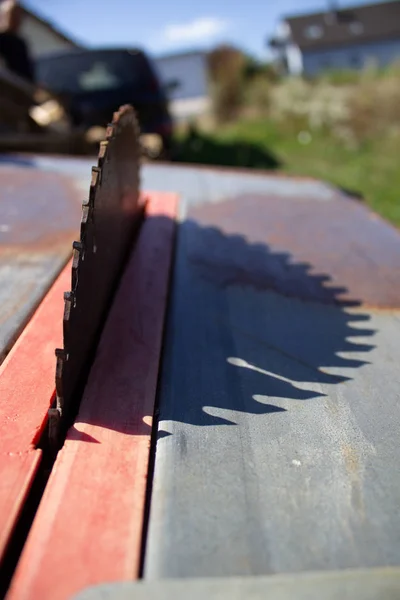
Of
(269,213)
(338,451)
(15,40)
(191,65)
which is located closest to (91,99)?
(15,40)

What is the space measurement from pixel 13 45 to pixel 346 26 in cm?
4453

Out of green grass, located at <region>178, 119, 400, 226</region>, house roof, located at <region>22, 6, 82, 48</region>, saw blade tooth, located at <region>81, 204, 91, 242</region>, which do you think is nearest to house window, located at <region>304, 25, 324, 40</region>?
house roof, located at <region>22, 6, 82, 48</region>

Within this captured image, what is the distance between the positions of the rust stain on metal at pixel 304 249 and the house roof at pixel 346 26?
44110 mm

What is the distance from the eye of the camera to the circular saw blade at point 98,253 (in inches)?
49.0

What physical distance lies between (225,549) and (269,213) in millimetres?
2288

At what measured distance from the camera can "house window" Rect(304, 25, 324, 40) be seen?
141 feet

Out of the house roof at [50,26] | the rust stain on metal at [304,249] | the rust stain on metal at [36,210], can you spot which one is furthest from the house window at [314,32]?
the rust stain on metal at [36,210]

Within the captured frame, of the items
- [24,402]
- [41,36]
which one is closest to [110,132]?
[24,402]

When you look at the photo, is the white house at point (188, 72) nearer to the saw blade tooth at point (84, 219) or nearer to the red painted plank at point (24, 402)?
the red painted plank at point (24, 402)

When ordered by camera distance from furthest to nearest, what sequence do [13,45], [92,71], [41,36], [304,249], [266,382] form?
1. [41,36]
2. [92,71]
3. [13,45]
4. [304,249]
5. [266,382]

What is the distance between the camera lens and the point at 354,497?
1119 millimetres

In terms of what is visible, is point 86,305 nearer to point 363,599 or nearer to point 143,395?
point 143,395

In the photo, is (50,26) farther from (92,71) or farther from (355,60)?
(355,60)

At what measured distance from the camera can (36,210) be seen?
8.55 feet
